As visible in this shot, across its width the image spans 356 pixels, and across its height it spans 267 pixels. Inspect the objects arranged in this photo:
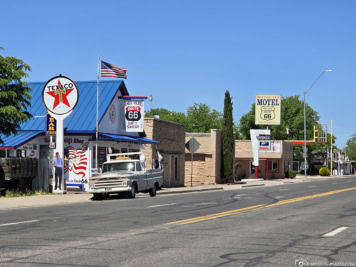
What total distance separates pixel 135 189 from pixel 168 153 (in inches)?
612

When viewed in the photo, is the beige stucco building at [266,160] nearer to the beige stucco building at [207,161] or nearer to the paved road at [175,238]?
the beige stucco building at [207,161]

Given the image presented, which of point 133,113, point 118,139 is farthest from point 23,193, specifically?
point 133,113

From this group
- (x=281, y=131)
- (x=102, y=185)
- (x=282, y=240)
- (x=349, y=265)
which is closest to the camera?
(x=349, y=265)

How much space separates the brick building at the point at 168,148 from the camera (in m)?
38.1

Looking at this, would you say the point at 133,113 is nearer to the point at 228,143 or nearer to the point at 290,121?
the point at 228,143

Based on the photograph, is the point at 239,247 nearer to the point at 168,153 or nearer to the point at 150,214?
the point at 150,214

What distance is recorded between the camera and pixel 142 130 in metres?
35.2

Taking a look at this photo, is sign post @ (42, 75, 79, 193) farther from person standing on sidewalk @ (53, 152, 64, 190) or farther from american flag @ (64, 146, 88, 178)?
american flag @ (64, 146, 88, 178)

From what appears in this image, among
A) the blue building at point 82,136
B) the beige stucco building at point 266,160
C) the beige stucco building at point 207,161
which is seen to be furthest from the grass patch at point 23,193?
the beige stucco building at point 266,160

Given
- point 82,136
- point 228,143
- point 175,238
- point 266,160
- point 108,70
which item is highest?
point 108,70

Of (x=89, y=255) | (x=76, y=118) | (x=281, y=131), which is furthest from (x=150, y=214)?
(x=281, y=131)

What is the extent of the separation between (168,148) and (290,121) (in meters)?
77.2

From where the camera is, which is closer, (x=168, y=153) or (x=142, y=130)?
(x=142, y=130)

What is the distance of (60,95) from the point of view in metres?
29.9
